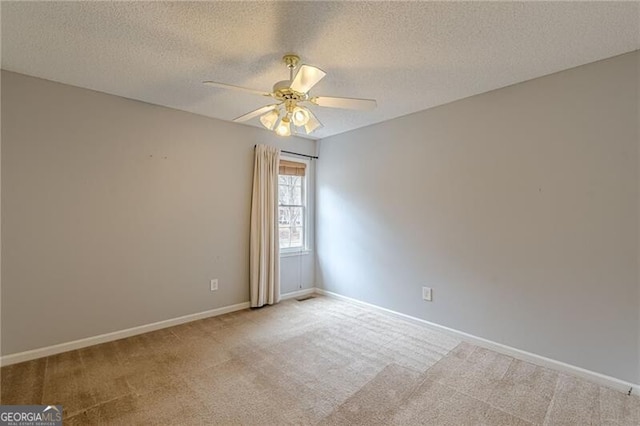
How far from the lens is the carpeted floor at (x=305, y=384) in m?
1.86

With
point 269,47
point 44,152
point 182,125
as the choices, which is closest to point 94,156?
point 44,152

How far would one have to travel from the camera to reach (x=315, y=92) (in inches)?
114

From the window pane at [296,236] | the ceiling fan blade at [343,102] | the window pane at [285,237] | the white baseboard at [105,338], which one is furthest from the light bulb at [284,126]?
the white baseboard at [105,338]

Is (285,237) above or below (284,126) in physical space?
below

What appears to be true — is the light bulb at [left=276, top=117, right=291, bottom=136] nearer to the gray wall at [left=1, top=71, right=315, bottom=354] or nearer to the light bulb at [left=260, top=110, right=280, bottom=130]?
the light bulb at [left=260, top=110, right=280, bottom=130]

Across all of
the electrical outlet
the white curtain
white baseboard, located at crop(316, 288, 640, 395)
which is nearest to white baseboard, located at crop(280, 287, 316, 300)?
the white curtain

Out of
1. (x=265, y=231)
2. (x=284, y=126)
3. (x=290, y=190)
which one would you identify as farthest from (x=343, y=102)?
(x=290, y=190)

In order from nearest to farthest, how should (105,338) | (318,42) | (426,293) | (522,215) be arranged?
(318,42), (522,215), (105,338), (426,293)

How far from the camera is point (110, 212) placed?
293 centimetres

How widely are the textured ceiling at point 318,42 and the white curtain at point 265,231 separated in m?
1.28

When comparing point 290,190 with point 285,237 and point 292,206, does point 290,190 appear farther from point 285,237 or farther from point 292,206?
point 285,237
